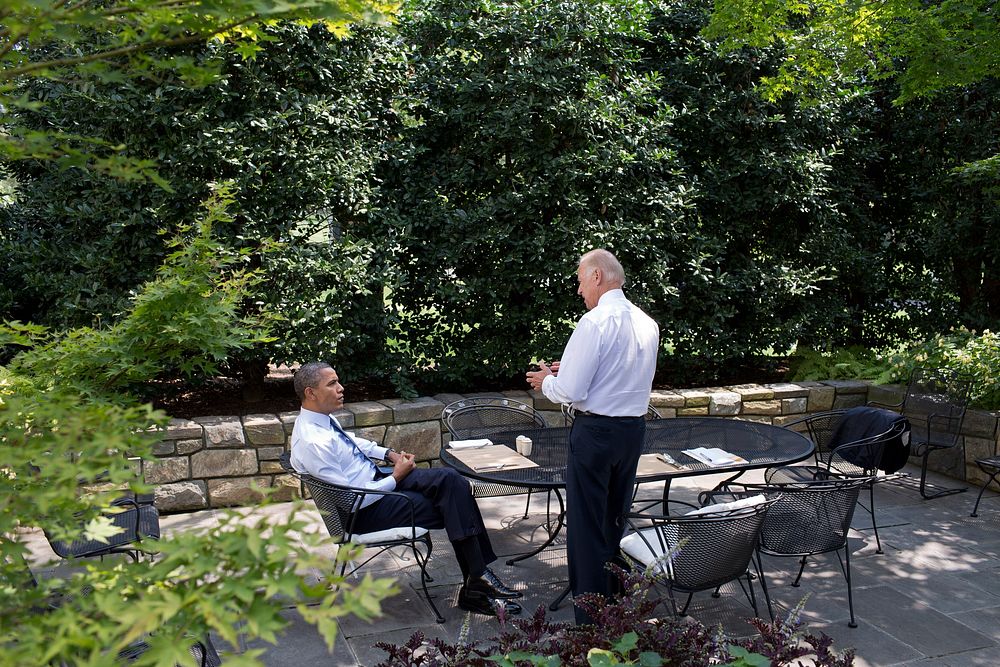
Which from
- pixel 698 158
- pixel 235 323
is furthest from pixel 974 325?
pixel 235 323

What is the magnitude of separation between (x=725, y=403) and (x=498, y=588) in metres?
3.72

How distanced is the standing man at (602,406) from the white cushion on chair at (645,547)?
4.2 inches

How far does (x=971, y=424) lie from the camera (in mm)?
6930

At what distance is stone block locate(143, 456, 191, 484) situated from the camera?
5.89m

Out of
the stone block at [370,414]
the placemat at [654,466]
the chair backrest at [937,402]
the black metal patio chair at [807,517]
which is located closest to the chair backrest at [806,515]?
the black metal patio chair at [807,517]

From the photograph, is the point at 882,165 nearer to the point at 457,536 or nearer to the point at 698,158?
the point at 698,158

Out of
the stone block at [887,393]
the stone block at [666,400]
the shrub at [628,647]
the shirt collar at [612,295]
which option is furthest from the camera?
the stone block at [887,393]

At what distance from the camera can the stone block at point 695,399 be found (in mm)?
7473

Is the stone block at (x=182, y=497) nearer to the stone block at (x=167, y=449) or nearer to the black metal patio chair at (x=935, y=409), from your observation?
the stone block at (x=167, y=449)

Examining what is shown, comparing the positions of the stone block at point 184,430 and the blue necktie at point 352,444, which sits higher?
the blue necktie at point 352,444

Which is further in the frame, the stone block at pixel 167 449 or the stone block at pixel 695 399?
the stone block at pixel 695 399

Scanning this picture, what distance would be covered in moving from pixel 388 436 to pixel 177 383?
1965mm

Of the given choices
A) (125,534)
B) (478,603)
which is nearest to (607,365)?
(478,603)

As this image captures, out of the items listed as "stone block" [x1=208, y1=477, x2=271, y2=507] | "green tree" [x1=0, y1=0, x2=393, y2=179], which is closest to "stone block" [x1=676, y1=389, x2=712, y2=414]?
"stone block" [x1=208, y1=477, x2=271, y2=507]
